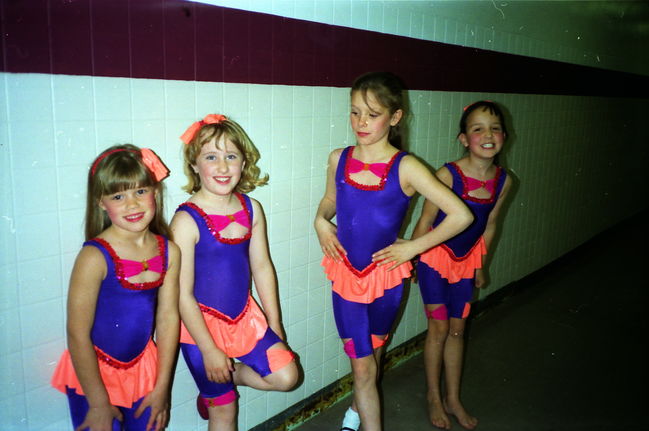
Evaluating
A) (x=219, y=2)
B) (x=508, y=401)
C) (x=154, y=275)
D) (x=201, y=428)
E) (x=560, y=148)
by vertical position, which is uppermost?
(x=219, y=2)

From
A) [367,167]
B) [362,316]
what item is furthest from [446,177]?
[362,316]

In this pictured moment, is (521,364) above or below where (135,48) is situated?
below

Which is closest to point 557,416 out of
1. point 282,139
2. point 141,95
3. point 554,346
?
point 554,346

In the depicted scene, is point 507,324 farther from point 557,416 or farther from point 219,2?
point 219,2

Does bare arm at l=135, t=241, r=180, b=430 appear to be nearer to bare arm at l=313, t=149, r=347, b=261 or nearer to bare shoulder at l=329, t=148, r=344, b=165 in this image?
bare arm at l=313, t=149, r=347, b=261

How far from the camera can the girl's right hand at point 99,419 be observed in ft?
5.60

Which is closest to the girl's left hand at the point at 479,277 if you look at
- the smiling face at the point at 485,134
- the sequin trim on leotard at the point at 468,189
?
the sequin trim on leotard at the point at 468,189

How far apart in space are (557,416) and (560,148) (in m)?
3.03

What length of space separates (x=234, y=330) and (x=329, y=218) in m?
0.80

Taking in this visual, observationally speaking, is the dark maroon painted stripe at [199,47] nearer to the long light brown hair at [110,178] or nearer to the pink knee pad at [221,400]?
the long light brown hair at [110,178]

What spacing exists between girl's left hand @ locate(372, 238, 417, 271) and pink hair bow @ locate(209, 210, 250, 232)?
0.61m

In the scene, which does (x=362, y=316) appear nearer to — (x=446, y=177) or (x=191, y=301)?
(x=191, y=301)

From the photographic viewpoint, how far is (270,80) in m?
2.32

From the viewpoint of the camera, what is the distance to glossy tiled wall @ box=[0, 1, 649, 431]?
1.65 metres
